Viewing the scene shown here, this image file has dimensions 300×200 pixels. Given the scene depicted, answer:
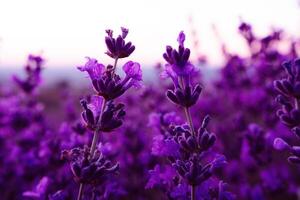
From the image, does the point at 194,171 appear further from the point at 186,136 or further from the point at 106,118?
the point at 106,118

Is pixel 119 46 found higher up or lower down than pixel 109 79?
higher up

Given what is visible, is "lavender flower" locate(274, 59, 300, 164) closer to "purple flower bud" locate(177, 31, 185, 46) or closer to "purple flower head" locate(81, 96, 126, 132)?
"purple flower bud" locate(177, 31, 185, 46)

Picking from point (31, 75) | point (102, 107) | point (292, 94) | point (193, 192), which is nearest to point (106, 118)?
point (102, 107)

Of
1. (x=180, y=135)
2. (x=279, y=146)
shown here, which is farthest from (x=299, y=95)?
(x=180, y=135)

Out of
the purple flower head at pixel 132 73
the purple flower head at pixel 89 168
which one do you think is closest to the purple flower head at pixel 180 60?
the purple flower head at pixel 132 73

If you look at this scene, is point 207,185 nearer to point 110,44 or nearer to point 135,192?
point 110,44

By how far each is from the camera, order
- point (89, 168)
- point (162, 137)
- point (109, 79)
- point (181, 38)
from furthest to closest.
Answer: point (162, 137)
point (181, 38)
point (109, 79)
point (89, 168)

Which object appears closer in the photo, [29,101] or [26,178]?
[26,178]
